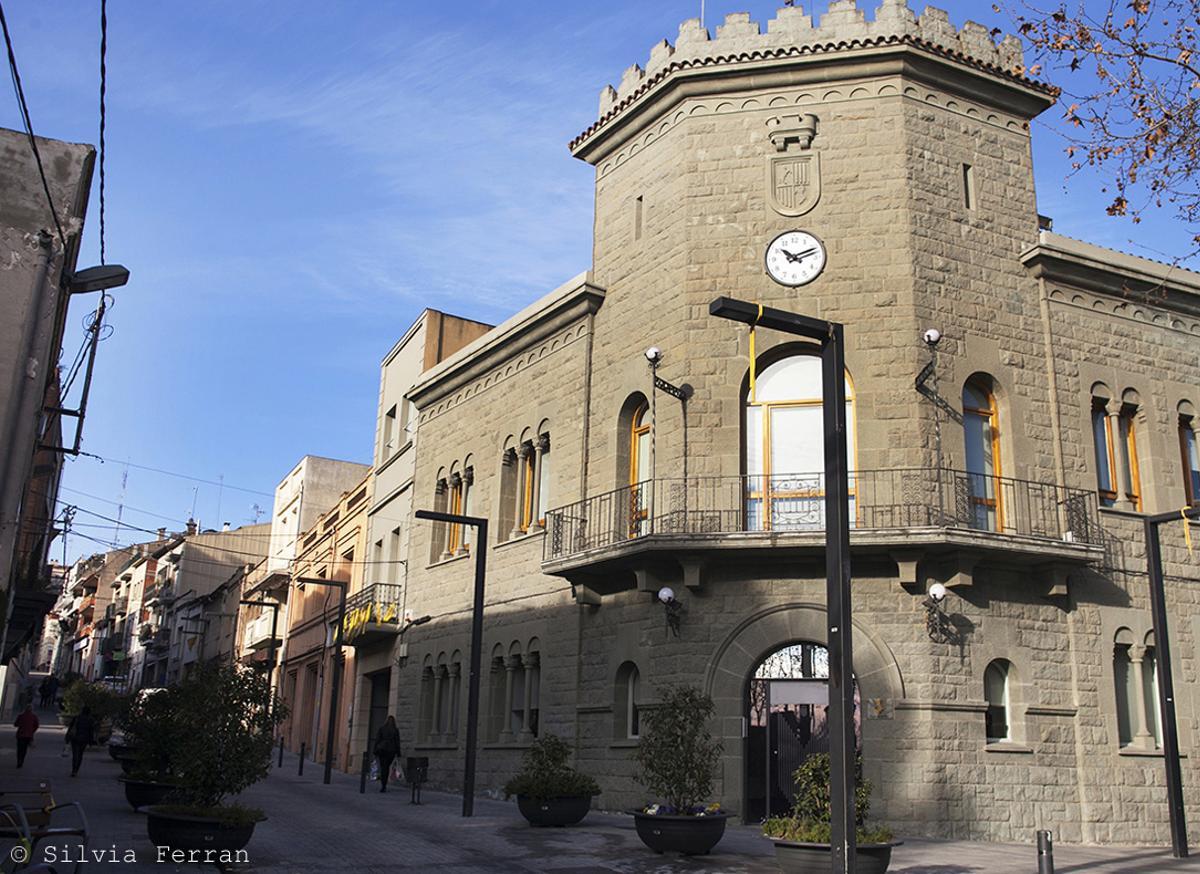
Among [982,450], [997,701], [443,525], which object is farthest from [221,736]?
[443,525]

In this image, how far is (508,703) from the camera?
953 inches

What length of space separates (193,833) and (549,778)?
642 cm

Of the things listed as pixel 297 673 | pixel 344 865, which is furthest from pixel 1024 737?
pixel 297 673

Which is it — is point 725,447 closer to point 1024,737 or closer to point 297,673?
point 1024,737

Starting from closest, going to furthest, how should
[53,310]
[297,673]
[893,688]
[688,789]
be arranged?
[688,789] → [893,688] → [53,310] → [297,673]

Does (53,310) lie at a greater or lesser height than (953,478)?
greater

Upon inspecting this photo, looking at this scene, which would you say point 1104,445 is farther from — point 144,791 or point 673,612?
point 144,791

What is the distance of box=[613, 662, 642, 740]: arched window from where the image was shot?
65.5 ft

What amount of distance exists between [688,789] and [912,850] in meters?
3.25

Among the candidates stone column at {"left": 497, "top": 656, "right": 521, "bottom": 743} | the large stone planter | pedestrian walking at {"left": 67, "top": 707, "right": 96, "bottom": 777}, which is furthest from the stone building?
pedestrian walking at {"left": 67, "top": 707, "right": 96, "bottom": 777}

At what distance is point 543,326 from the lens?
24547 mm

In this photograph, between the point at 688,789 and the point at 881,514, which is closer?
the point at 688,789

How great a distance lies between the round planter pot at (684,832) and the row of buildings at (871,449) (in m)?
3.76

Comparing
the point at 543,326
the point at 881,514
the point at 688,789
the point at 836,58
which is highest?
the point at 836,58
